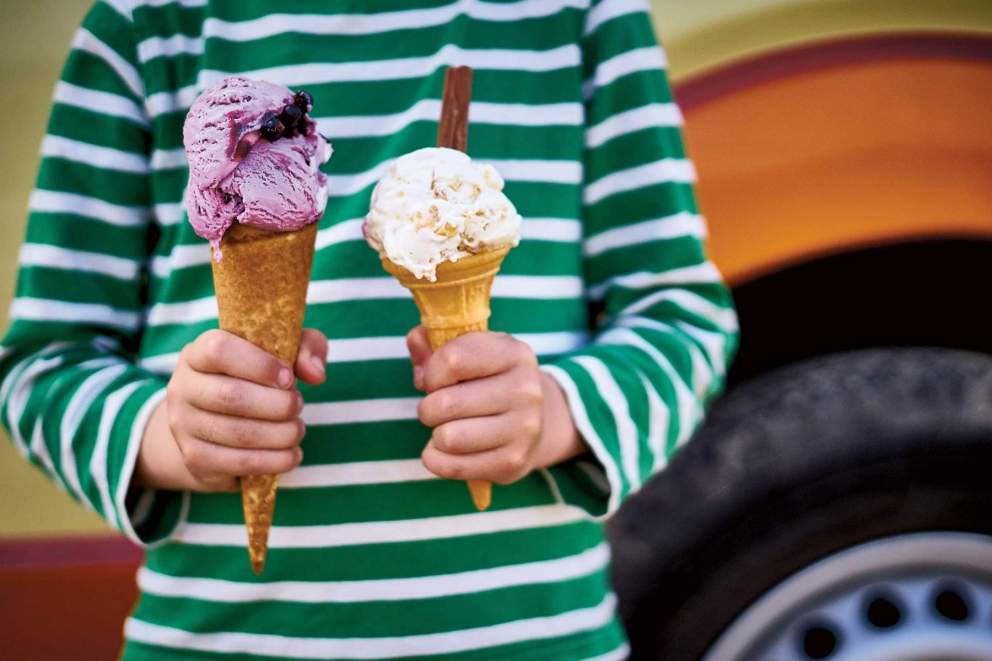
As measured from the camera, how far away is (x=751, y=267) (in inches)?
55.3

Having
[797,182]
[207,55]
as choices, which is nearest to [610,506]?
[797,182]

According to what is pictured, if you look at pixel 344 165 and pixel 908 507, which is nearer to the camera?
pixel 344 165

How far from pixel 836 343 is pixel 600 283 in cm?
66

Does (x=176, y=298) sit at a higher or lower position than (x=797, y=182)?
lower

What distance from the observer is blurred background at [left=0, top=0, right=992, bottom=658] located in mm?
1338

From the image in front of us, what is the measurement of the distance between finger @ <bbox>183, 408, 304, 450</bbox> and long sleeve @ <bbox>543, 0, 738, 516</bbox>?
35 cm

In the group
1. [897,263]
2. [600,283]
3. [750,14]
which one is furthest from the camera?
[897,263]

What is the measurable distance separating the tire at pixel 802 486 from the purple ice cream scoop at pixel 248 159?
39.3 inches

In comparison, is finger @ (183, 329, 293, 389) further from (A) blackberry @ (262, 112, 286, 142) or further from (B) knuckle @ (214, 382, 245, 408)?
(A) blackberry @ (262, 112, 286, 142)

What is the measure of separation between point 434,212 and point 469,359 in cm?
17

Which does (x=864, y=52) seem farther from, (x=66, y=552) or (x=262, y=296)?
(x=66, y=552)

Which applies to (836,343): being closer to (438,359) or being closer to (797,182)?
(797,182)

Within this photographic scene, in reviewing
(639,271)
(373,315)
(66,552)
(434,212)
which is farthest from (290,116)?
(66,552)

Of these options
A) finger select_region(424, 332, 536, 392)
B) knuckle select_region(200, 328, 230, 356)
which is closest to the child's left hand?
finger select_region(424, 332, 536, 392)
